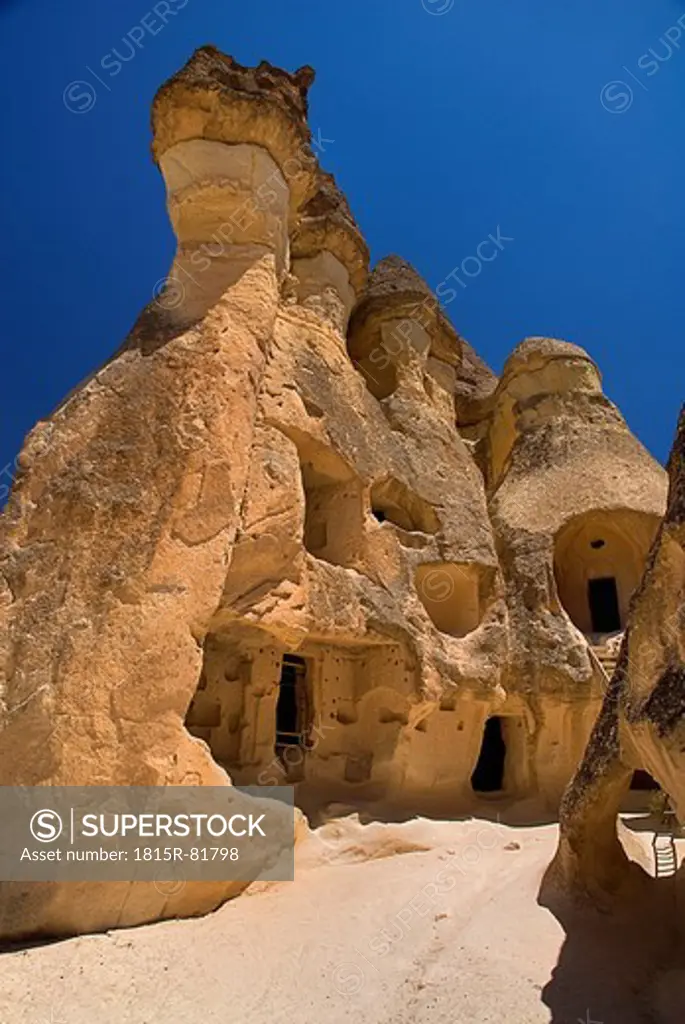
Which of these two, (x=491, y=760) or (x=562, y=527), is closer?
(x=491, y=760)

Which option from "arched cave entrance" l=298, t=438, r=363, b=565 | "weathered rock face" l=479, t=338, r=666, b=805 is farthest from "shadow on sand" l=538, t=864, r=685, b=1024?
"arched cave entrance" l=298, t=438, r=363, b=565

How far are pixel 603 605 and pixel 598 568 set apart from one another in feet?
2.22

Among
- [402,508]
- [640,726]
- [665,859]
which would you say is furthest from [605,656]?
[640,726]

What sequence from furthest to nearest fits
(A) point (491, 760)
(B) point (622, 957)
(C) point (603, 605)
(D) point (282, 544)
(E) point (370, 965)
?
(C) point (603, 605)
(A) point (491, 760)
(D) point (282, 544)
(E) point (370, 965)
(B) point (622, 957)

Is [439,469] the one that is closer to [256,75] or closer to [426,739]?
[426,739]

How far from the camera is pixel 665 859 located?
24.8ft

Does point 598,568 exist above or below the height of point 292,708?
above

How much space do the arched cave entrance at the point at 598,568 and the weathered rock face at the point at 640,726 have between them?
7549 mm

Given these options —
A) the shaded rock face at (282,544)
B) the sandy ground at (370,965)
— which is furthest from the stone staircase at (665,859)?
the shaded rock face at (282,544)

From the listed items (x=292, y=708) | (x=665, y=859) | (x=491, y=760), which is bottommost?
(x=665, y=859)

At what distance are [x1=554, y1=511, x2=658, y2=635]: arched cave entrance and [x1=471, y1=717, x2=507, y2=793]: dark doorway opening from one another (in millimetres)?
2470

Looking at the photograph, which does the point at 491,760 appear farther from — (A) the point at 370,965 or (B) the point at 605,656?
(A) the point at 370,965

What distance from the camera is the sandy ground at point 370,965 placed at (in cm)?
511

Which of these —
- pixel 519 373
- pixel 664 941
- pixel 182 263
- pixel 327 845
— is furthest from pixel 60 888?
pixel 519 373
